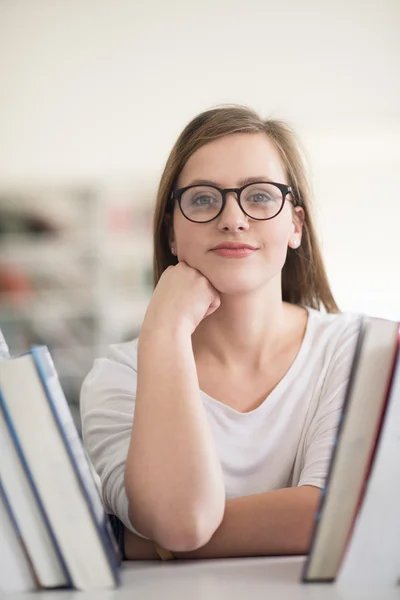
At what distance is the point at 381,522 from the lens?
1.83 ft

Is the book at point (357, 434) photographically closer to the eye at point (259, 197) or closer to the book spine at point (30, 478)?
the book spine at point (30, 478)

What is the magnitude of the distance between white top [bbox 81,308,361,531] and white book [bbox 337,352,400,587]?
41 cm

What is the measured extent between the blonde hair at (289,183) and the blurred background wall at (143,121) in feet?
10.4

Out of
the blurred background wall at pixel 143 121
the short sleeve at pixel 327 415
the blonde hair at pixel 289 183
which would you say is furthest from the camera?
the blurred background wall at pixel 143 121

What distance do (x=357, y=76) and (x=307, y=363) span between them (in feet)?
12.4

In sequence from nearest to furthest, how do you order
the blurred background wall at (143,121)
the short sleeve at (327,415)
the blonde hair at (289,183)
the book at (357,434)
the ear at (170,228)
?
the book at (357,434) < the short sleeve at (327,415) < the blonde hair at (289,183) < the ear at (170,228) < the blurred background wall at (143,121)

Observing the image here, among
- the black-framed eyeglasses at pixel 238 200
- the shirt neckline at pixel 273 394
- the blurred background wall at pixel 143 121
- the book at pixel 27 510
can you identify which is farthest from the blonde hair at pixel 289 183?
the blurred background wall at pixel 143 121

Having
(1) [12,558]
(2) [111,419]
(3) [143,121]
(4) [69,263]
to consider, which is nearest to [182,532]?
(1) [12,558]

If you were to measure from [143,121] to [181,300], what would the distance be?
12.9 feet

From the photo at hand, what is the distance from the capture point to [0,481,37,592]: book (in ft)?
1.94

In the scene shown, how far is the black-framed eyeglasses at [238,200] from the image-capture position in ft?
3.47

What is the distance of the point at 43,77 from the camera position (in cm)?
459

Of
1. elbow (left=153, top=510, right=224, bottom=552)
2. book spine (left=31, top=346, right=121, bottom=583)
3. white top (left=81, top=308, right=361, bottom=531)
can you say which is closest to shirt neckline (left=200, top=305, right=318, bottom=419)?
white top (left=81, top=308, right=361, bottom=531)

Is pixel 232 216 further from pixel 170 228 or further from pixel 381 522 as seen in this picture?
pixel 381 522
